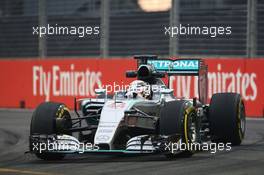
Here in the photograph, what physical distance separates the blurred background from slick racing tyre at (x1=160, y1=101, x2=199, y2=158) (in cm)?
1133

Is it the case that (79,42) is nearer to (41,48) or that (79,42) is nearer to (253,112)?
(41,48)

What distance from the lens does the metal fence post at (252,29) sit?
890 inches

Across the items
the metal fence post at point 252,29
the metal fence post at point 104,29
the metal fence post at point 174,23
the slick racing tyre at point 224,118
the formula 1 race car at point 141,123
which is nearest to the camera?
the formula 1 race car at point 141,123

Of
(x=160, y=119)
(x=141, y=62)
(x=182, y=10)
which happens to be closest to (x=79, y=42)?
(x=182, y=10)

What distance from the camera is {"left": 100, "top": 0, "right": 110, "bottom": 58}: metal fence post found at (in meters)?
25.6

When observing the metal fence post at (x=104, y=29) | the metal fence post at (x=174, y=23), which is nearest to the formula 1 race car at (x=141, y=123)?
the metal fence post at (x=174, y=23)

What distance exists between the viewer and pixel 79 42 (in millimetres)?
26594

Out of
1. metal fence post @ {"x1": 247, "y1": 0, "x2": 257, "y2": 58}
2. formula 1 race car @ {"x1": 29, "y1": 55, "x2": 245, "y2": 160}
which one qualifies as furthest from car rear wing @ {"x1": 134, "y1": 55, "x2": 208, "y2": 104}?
metal fence post @ {"x1": 247, "y1": 0, "x2": 257, "y2": 58}

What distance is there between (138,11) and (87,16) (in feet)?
6.51

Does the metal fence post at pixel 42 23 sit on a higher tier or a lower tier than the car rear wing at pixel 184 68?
higher

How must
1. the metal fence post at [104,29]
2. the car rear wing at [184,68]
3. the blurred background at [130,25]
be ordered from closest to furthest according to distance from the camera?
1. the car rear wing at [184,68]
2. the blurred background at [130,25]
3. the metal fence post at [104,29]

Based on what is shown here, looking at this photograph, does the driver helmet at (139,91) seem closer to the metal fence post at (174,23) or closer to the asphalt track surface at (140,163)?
the asphalt track surface at (140,163)

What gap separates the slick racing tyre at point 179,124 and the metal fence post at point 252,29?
11.2 m

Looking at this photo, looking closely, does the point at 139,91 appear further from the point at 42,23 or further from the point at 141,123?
the point at 42,23
